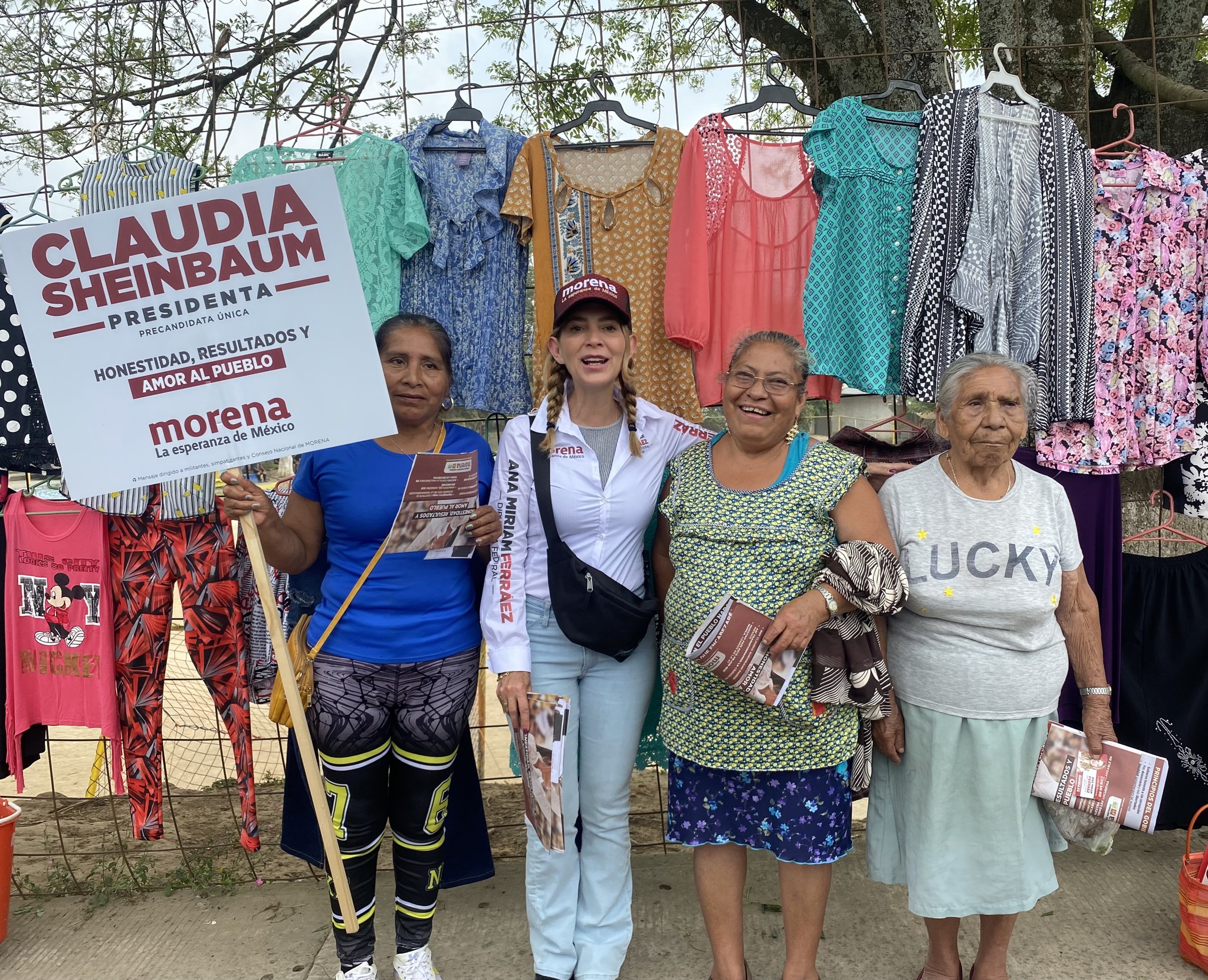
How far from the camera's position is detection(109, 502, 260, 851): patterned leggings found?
122 inches

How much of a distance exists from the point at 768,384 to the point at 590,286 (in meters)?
0.58

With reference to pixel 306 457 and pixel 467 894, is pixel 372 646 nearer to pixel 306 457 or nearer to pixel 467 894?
pixel 306 457

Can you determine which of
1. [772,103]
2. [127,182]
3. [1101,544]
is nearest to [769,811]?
[1101,544]

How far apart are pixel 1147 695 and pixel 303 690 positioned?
9.72ft

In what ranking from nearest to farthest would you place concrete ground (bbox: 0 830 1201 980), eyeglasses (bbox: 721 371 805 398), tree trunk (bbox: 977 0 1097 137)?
eyeglasses (bbox: 721 371 805 398) → concrete ground (bbox: 0 830 1201 980) → tree trunk (bbox: 977 0 1097 137)

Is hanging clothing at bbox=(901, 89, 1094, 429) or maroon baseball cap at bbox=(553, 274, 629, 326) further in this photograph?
hanging clothing at bbox=(901, 89, 1094, 429)

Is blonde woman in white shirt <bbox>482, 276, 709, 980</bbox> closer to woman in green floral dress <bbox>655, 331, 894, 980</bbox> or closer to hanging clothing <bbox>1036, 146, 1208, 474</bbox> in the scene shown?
woman in green floral dress <bbox>655, 331, 894, 980</bbox>

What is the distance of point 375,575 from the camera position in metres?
2.58

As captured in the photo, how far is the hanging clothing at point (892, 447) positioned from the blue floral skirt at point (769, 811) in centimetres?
117

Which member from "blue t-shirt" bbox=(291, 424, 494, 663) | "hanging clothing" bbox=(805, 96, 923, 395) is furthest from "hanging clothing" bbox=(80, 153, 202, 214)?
"hanging clothing" bbox=(805, 96, 923, 395)

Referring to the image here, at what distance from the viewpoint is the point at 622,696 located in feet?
8.70

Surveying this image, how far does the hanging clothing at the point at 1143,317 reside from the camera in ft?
10.3

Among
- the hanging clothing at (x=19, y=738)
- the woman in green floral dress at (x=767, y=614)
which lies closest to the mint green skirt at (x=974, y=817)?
the woman in green floral dress at (x=767, y=614)

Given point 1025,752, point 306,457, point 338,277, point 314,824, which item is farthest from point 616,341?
point 314,824
